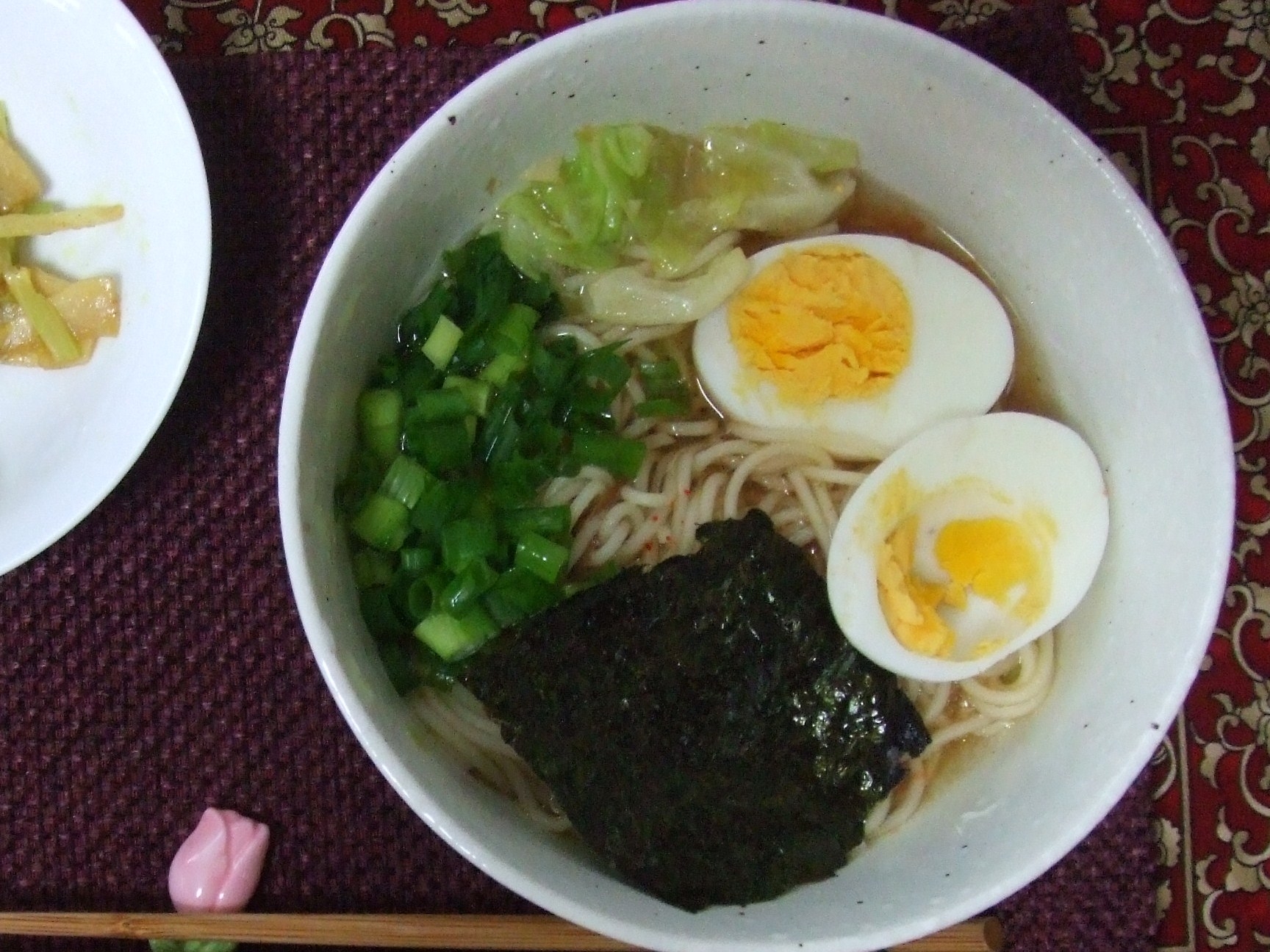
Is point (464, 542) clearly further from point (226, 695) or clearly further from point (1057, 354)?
point (1057, 354)

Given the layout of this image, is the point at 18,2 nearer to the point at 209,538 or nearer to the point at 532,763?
the point at 209,538

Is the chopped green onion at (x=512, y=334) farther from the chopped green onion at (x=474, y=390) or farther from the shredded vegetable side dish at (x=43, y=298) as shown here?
the shredded vegetable side dish at (x=43, y=298)

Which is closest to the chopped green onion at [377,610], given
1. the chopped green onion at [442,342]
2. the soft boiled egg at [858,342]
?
the chopped green onion at [442,342]

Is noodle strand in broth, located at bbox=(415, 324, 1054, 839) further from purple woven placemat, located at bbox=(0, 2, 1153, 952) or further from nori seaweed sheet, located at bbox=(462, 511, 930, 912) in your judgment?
purple woven placemat, located at bbox=(0, 2, 1153, 952)

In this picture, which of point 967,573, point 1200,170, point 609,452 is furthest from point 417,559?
point 1200,170

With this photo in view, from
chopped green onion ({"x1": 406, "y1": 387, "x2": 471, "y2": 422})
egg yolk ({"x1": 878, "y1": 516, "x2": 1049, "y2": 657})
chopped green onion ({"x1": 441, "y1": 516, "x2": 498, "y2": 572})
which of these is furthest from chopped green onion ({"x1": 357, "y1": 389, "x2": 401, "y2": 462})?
egg yolk ({"x1": 878, "y1": 516, "x2": 1049, "y2": 657})

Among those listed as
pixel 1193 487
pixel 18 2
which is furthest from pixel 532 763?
pixel 18 2
